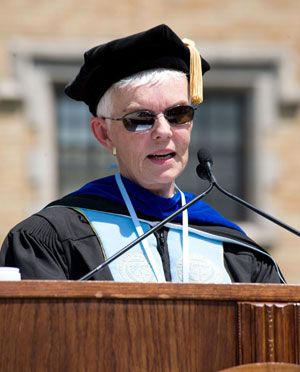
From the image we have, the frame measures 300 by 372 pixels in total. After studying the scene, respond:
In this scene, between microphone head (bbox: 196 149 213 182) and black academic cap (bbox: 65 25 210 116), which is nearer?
microphone head (bbox: 196 149 213 182)

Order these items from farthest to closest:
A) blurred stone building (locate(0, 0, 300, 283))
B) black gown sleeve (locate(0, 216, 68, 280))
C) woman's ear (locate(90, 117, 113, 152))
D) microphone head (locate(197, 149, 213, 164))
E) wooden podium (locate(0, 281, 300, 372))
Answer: blurred stone building (locate(0, 0, 300, 283))
woman's ear (locate(90, 117, 113, 152))
microphone head (locate(197, 149, 213, 164))
black gown sleeve (locate(0, 216, 68, 280))
wooden podium (locate(0, 281, 300, 372))

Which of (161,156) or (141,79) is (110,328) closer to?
(161,156)

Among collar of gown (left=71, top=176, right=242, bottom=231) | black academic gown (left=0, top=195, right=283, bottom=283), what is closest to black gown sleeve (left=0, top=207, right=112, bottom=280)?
black academic gown (left=0, top=195, right=283, bottom=283)

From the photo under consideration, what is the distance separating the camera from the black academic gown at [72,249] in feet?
8.20

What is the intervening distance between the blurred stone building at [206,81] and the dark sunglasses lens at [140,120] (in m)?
5.27

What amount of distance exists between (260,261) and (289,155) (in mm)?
5420

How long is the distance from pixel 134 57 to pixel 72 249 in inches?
27.2

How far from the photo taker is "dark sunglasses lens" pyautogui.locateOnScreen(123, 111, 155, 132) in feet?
8.74

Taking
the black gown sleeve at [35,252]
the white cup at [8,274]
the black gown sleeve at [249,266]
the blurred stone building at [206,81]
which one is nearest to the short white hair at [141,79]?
the black gown sleeve at [35,252]

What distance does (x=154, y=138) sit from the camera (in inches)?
105

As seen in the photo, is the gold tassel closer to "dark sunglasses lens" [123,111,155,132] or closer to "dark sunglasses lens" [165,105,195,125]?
"dark sunglasses lens" [165,105,195,125]

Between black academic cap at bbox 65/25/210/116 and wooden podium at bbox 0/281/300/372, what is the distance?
1.02 metres

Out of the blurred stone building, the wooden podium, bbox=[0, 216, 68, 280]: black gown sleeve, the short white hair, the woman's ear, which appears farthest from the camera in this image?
the blurred stone building

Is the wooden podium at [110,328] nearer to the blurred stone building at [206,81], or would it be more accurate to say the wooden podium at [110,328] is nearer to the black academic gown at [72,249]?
the black academic gown at [72,249]
